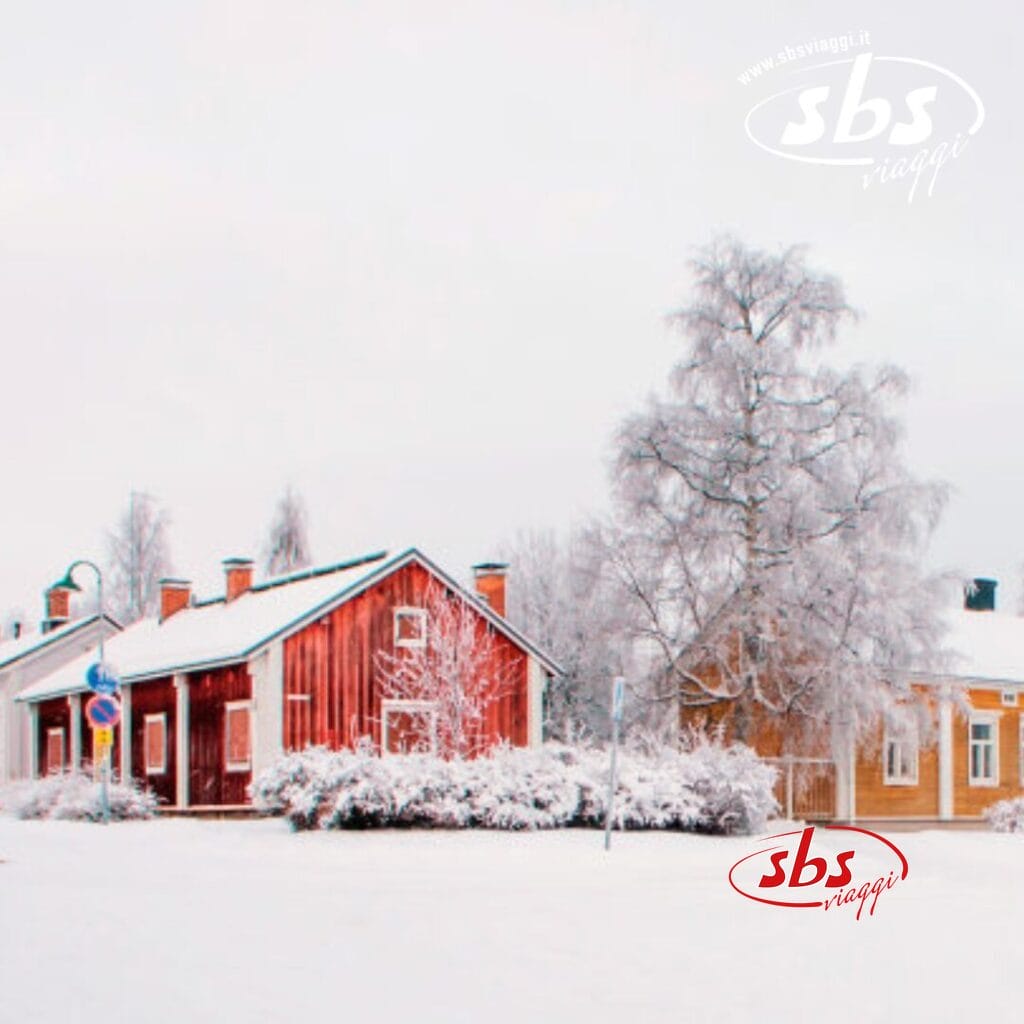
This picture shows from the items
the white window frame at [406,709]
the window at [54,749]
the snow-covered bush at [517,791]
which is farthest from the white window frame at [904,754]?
the window at [54,749]

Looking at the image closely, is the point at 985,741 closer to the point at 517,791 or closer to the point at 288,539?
the point at 517,791

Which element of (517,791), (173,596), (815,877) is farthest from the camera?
(173,596)

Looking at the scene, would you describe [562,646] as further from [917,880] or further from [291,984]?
[291,984]

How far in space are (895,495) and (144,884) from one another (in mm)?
22082

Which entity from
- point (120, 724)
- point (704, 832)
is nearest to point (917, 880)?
point (704, 832)

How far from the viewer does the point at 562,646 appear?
185ft

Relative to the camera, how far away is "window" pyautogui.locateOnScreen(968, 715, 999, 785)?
42.1 meters

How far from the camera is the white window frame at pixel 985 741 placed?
4191cm

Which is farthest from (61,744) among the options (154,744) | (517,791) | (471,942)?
(471,942)

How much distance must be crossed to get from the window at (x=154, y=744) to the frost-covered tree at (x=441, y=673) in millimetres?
6096

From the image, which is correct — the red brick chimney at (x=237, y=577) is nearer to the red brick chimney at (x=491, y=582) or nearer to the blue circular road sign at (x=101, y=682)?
the red brick chimney at (x=491, y=582)

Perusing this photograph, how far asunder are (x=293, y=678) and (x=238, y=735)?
1.85 m

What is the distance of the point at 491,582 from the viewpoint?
40406 millimetres

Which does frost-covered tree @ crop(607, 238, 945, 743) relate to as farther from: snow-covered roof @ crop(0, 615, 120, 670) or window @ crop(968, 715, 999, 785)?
snow-covered roof @ crop(0, 615, 120, 670)
